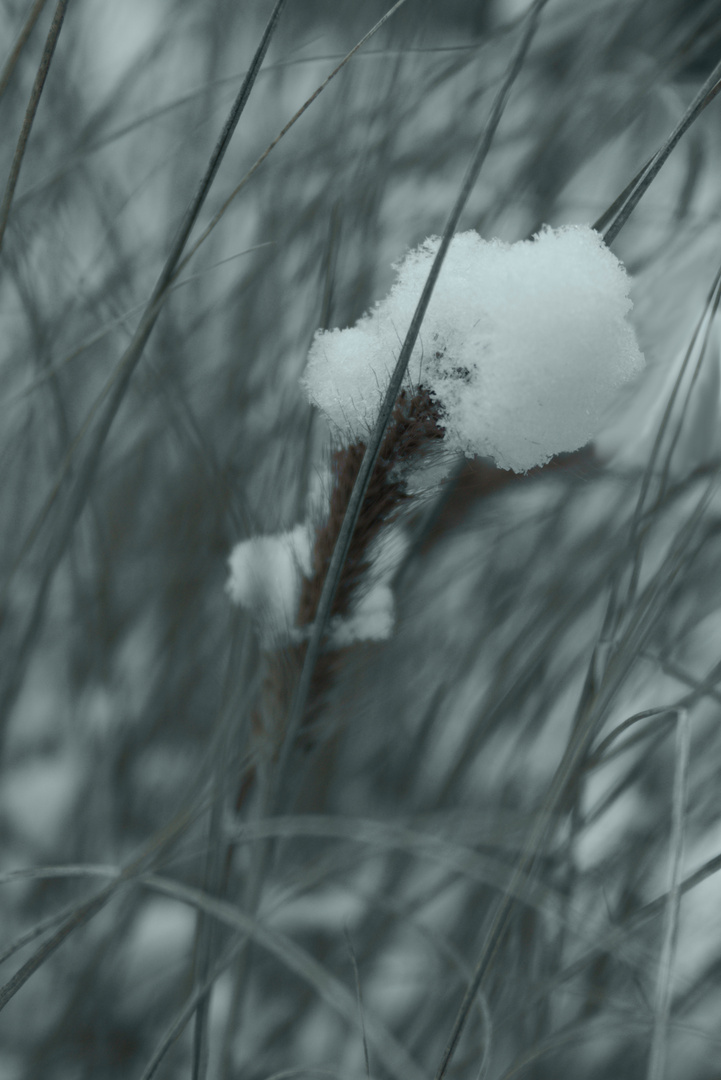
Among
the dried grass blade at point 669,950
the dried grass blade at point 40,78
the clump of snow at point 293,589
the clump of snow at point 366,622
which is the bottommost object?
the dried grass blade at point 669,950

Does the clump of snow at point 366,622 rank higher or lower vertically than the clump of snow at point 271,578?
lower

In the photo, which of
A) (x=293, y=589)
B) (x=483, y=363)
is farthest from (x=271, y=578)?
(x=483, y=363)

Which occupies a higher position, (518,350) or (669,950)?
(518,350)

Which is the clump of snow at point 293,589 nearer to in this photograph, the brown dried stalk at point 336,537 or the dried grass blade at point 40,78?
the brown dried stalk at point 336,537

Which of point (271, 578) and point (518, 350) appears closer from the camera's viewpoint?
point (518, 350)

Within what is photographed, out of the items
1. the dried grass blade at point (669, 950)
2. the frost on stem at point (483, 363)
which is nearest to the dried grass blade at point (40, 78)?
the frost on stem at point (483, 363)

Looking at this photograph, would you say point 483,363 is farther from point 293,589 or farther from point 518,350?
point 293,589

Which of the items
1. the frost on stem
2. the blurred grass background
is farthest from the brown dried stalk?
the blurred grass background
